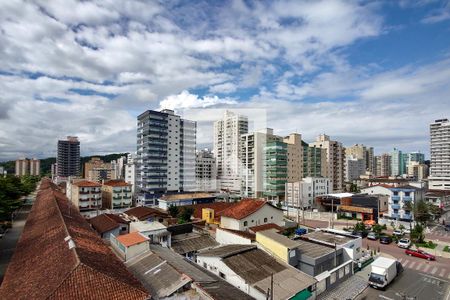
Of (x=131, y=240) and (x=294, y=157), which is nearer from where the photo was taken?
(x=131, y=240)

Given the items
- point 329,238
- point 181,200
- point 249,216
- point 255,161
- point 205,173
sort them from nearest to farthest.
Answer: point 329,238
point 249,216
point 181,200
point 255,161
point 205,173

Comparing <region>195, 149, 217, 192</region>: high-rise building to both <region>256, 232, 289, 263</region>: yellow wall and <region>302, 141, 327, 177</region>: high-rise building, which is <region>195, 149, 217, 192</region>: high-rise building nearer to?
<region>302, 141, 327, 177</region>: high-rise building

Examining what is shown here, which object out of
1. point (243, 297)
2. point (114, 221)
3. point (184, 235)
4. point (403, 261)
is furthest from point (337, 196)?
point (243, 297)

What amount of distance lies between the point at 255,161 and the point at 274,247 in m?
73.0

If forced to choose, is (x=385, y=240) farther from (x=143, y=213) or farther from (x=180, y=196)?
(x=180, y=196)

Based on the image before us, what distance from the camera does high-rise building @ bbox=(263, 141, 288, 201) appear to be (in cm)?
9081

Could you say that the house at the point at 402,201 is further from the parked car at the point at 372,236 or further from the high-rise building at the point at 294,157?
the high-rise building at the point at 294,157

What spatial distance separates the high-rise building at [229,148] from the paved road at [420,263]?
7441 cm

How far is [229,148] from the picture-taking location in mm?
125750

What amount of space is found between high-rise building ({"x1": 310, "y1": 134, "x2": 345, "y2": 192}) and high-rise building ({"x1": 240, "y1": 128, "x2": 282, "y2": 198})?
2213cm

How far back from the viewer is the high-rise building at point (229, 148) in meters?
119

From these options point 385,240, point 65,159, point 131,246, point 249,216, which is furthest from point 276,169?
point 65,159

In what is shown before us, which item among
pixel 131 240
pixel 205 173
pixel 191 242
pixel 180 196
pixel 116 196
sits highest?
pixel 205 173

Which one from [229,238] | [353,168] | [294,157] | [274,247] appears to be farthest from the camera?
[353,168]
